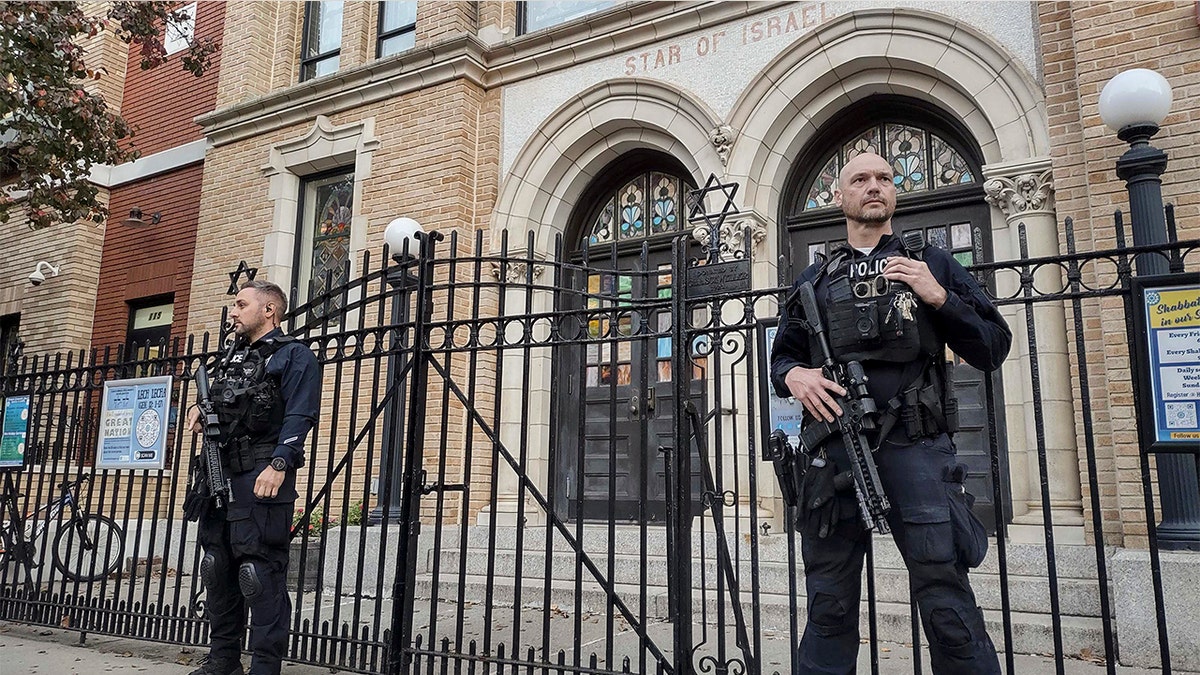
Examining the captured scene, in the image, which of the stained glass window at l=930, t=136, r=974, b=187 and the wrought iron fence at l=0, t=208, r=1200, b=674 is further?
the stained glass window at l=930, t=136, r=974, b=187

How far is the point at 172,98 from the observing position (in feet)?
42.5

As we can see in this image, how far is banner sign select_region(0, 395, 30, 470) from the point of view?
22.7ft

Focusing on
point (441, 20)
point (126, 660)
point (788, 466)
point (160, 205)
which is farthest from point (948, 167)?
point (160, 205)

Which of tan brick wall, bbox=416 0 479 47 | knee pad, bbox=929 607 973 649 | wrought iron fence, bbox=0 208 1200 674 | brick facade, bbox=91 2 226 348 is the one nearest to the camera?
knee pad, bbox=929 607 973 649

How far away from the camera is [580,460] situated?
4.25 meters

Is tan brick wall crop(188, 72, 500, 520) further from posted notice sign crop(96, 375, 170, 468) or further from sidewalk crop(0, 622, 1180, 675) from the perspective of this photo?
sidewalk crop(0, 622, 1180, 675)

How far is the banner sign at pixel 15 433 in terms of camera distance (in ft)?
22.7

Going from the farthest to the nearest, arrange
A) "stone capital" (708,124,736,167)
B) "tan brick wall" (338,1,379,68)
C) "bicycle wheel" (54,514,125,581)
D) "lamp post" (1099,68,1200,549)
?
1. "tan brick wall" (338,1,379,68)
2. "stone capital" (708,124,736,167)
3. "bicycle wheel" (54,514,125,581)
4. "lamp post" (1099,68,1200,549)

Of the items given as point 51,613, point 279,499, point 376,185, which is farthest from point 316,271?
point 279,499

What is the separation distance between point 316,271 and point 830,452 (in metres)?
8.90

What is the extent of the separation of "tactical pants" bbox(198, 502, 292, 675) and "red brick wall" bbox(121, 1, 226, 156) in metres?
9.58

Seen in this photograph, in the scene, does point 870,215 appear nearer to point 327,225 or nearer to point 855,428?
point 855,428

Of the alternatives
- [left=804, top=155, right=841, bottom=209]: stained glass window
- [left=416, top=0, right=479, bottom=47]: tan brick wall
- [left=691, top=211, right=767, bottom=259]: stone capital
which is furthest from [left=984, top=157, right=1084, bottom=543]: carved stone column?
[left=416, top=0, right=479, bottom=47]: tan brick wall

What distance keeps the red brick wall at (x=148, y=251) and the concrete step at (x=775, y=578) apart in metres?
6.97
